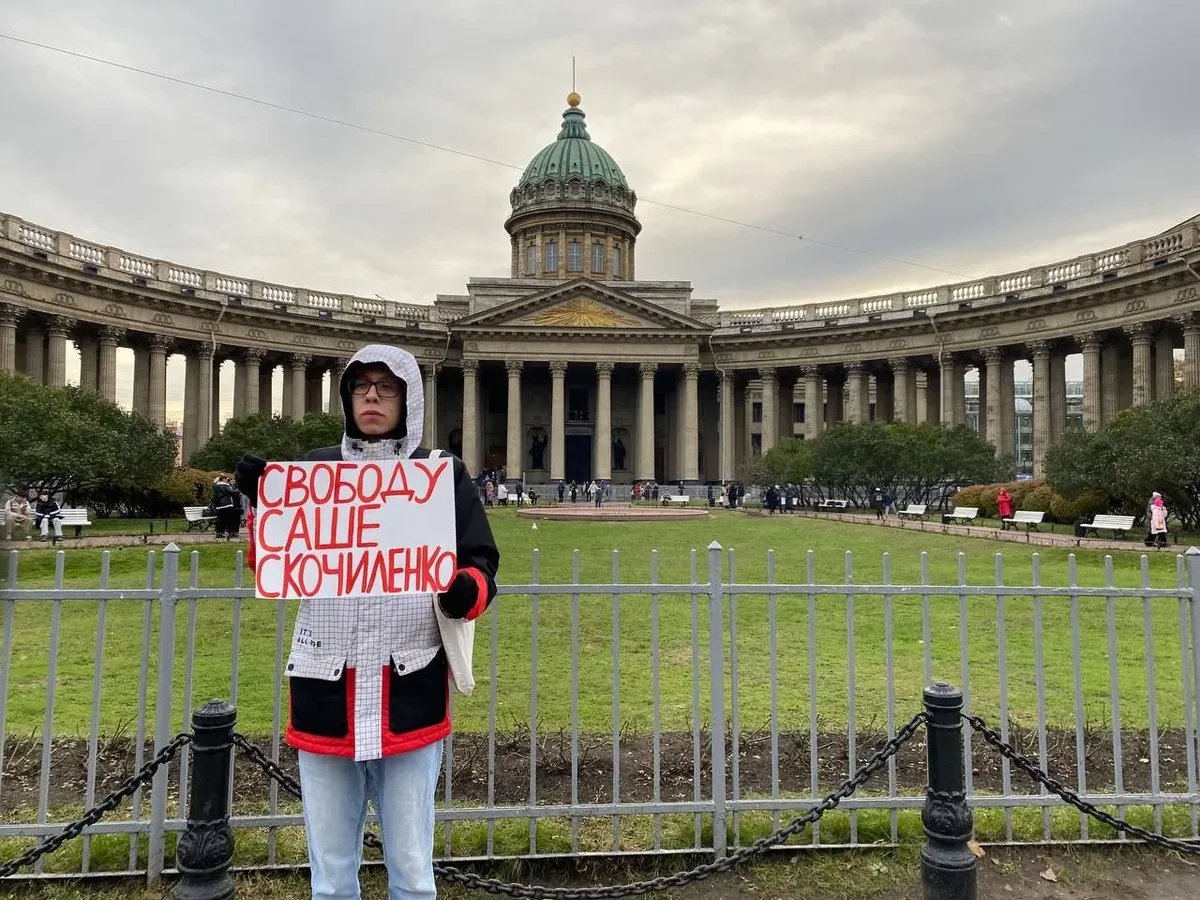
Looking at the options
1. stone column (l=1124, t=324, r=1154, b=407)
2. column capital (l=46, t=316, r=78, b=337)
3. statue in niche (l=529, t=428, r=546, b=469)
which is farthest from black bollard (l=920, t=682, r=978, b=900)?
statue in niche (l=529, t=428, r=546, b=469)

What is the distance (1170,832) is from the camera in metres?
4.91

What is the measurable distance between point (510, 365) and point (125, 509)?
95.0 feet

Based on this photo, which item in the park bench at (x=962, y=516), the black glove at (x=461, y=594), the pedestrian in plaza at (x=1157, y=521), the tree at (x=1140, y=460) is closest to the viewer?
the black glove at (x=461, y=594)

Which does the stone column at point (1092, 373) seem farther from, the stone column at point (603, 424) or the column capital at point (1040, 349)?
the stone column at point (603, 424)

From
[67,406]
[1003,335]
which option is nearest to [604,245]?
[1003,335]

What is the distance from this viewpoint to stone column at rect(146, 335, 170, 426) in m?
45.1

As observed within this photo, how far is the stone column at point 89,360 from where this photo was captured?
4312cm

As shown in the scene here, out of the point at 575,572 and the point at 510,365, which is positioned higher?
the point at 510,365

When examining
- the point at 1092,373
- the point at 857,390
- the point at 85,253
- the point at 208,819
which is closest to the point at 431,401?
the point at 85,253

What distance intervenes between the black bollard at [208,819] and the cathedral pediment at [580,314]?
54.6 meters

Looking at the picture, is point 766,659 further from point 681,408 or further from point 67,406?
point 681,408

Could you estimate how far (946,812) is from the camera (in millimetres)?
3807

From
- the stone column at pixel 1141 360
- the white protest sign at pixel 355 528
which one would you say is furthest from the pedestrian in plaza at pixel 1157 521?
the stone column at pixel 1141 360

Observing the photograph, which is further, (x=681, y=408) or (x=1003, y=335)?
(x=681, y=408)
